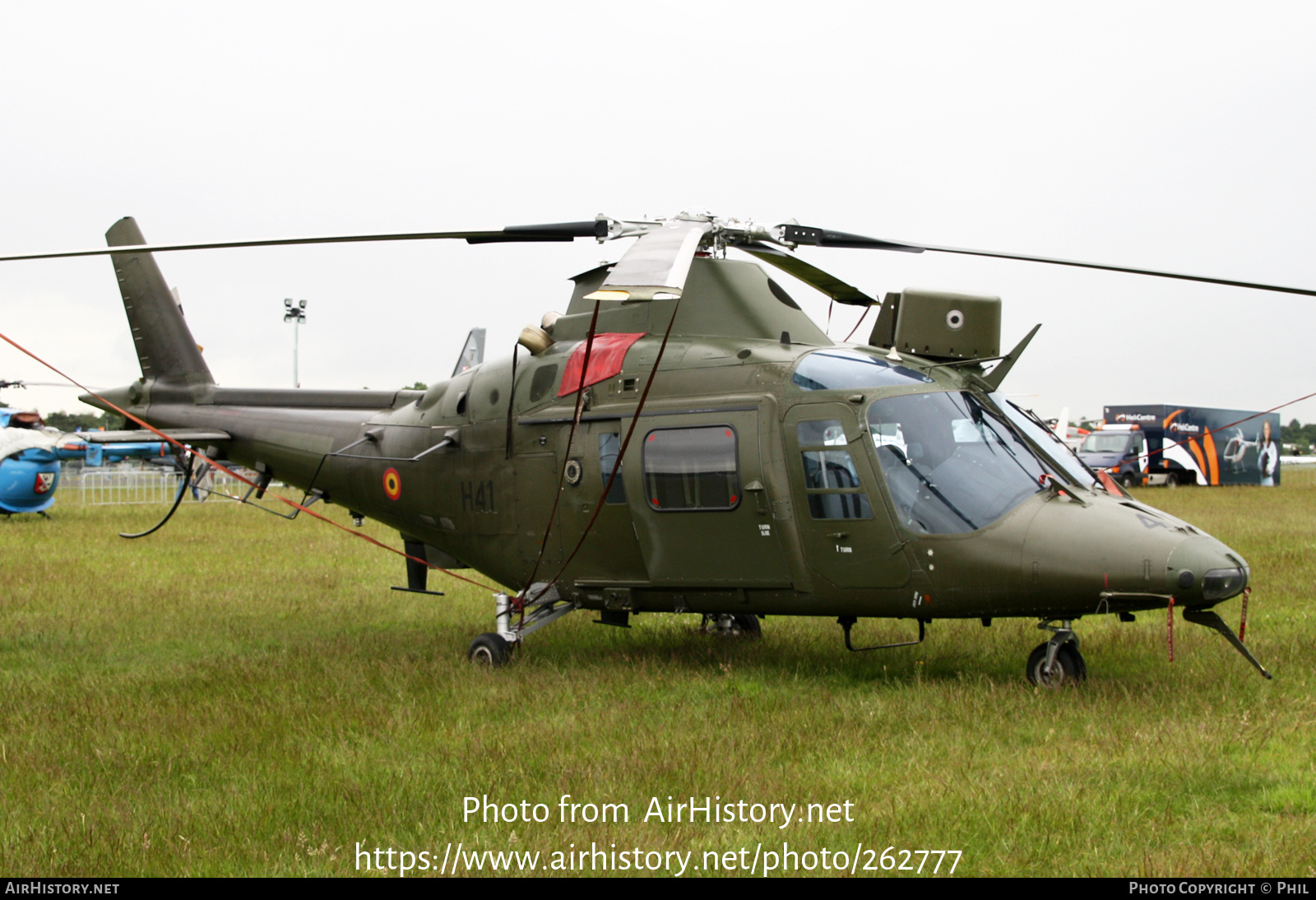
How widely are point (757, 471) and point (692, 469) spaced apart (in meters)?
0.52

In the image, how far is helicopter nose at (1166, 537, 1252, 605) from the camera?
655 centimetres

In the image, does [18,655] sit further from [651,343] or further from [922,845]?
[922,845]

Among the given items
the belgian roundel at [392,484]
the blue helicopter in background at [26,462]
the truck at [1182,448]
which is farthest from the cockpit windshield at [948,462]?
the truck at [1182,448]

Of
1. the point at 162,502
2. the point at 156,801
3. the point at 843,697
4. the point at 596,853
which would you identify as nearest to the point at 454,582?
the point at 843,697

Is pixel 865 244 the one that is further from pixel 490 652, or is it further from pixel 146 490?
pixel 146 490

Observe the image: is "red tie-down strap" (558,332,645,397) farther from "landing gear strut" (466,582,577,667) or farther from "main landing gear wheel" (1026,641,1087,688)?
"main landing gear wheel" (1026,641,1087,688)

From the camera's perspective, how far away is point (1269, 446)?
46.9 m

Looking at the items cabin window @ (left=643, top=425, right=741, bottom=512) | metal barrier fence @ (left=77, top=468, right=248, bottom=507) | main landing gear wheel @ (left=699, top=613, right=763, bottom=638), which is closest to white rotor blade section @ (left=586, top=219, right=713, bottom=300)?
cabin window @ (left=643, top=425, right=741, bottom=512)

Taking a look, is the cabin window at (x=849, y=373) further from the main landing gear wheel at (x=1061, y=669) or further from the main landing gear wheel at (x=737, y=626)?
the main landing gear wheel at (x=737, y=626)

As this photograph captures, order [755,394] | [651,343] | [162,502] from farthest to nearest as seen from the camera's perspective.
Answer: [162,502], [651,343], [755,394]

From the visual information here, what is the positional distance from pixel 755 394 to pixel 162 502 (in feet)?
94.8

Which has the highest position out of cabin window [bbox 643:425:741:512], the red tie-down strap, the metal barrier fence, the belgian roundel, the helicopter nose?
the red tie-down strap

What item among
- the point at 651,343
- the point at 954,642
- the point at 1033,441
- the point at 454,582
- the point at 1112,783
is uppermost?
the point at 651,343

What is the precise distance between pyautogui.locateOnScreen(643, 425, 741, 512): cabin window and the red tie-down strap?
0.70 meters
